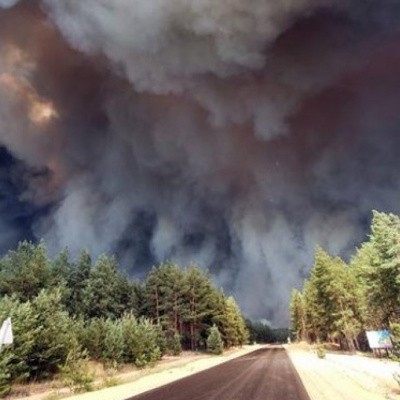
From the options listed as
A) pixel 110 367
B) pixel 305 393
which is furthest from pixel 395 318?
pixel 305 393

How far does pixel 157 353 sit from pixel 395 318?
32.3 meters

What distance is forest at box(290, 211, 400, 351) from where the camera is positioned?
43750mm

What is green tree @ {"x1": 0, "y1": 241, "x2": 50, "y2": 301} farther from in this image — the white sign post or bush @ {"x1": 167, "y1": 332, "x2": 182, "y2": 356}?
bush @ {"x1": 167, "y1": 332, "x2": 182, "y2": 356}

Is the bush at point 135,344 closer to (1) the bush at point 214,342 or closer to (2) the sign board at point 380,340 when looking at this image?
(2) the sign board at point 380,340

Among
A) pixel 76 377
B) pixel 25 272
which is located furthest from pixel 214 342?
pixel 76 377

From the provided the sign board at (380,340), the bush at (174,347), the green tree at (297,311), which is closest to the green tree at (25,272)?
the bush at (174,347)

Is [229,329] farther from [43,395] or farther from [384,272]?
[43,395]

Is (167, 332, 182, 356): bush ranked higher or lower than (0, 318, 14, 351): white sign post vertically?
higher

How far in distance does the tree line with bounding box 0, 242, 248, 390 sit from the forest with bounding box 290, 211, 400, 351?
20.6m

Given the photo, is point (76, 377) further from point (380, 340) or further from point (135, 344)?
point (380, 340)

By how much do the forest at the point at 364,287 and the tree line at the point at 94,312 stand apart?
20642mm

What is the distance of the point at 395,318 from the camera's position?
5581 centimetres

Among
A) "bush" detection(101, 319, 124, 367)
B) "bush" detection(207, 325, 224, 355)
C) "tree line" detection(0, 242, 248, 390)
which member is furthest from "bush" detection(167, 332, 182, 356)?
"bush" detection(101, 319, 124, 367)

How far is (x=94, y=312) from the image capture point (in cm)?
7262
